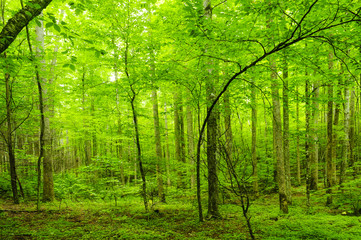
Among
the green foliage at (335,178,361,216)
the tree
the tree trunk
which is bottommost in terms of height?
the green foliage at (335,178,361,216)

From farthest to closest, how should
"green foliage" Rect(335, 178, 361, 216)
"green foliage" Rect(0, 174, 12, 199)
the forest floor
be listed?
"green foliage" Rect(0, 174, 12, 199)
"green foliage" Rect(335, 178, 361, 216)
the forest floor

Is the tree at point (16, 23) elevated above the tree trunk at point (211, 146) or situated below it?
above

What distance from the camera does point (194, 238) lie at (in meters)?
4.57

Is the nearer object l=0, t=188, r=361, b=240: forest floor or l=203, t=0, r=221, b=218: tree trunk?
l=0, t=188, r=361, b=240: forest floor

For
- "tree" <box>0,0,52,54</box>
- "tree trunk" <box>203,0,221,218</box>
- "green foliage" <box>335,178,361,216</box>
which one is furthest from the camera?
"green foliage" <box>335,178,361,216</box>

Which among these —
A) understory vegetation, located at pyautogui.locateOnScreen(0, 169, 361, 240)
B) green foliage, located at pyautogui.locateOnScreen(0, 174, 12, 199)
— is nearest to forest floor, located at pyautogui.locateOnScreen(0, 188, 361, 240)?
understory vegetation, located at pyautogui.locateOnScreen(0, 169, 361, 240)

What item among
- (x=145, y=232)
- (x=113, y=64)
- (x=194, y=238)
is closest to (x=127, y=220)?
(x=145, y=232)

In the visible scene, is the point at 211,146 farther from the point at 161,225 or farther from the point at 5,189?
the point at 5,189

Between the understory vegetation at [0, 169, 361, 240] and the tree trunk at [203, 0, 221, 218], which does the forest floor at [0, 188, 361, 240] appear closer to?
the understory vegetation at [0, 169, 361, 240]

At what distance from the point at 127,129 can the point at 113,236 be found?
3394mm

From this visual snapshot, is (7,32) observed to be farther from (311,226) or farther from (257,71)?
(311,226)

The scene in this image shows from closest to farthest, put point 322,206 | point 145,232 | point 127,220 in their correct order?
1. point 145,232
2. point 127,220
3. point 322,206

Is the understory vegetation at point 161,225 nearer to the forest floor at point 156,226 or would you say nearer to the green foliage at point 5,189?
the forest floor at point 156,226

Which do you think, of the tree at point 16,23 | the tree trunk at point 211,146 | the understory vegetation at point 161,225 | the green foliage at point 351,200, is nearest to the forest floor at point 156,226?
the understory vegetation at point 161,225
